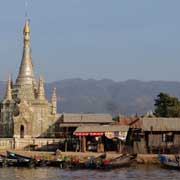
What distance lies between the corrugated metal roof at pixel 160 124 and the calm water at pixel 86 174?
10.9 meters

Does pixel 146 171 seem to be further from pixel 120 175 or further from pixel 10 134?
pixel 10 134

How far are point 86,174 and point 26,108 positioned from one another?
3192cm

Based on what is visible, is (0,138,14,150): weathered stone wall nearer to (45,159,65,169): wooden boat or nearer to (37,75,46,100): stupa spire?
(37,75,46,100): stupa spire

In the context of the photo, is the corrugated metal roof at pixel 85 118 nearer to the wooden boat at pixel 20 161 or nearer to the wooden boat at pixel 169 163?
the wooden boat at pixel 20 161

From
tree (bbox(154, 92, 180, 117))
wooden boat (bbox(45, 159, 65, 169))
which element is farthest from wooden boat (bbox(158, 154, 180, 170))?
tree (bbox(154, 92, 180, 117))

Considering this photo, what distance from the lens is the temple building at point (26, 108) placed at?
8506 centimetres

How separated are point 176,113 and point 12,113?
27183 mm

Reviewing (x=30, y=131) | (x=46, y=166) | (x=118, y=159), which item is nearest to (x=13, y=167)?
(x=46, y=166)

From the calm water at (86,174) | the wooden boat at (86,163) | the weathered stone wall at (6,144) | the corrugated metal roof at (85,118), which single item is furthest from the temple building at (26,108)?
the calm water at (86,174)

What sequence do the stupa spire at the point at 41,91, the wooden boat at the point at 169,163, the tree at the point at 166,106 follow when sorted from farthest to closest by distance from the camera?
the tree at the point at 166,106 → the stupa spire at the point at 41,91 → the wooden boat at the point at 169,163

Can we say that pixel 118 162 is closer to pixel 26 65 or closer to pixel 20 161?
pixel 20 161

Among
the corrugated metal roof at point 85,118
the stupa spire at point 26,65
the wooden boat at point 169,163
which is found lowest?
the wooden boat at point 169,163

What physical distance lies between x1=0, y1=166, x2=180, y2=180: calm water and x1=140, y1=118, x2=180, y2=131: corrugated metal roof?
10888 mm

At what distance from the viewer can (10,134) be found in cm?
8738
